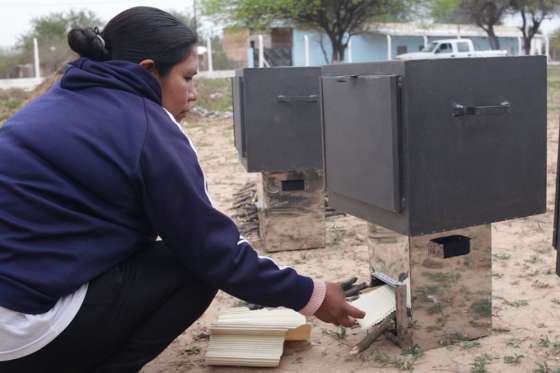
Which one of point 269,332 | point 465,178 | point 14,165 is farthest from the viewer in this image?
point 269,332

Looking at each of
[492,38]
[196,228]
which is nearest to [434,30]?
[492,38]

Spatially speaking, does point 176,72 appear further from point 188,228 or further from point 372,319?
point 372,319

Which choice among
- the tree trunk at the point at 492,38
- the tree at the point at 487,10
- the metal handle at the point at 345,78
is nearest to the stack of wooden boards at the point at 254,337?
the metal handle at the point at 345,78

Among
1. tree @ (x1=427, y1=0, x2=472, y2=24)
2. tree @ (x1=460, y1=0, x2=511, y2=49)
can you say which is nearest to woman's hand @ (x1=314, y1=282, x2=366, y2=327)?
tree @ (x1=427, y1=0, x2=472, y2=24)

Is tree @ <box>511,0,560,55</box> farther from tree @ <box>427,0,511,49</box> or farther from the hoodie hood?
the hoodie hood

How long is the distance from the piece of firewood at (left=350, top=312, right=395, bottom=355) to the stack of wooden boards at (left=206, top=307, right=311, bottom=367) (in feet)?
0.73

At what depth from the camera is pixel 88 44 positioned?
207 centimetres

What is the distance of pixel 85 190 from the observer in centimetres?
189

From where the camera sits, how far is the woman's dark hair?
2.04m

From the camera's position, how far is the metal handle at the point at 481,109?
101 inches

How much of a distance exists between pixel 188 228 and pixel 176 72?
51 cm

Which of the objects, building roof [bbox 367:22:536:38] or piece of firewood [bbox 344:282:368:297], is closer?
piece of firewood [bbox 344:282:368:297]

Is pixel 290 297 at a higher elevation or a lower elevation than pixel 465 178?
lower

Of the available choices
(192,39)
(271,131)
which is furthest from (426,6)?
(192,39)
